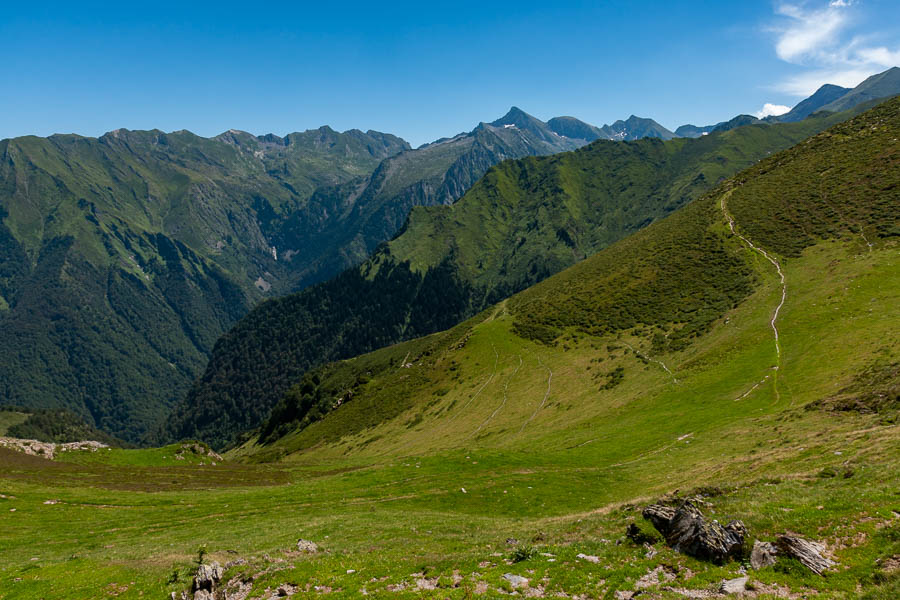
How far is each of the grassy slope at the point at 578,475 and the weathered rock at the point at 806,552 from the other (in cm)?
45

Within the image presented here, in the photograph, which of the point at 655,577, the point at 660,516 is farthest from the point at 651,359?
the point at 655,577

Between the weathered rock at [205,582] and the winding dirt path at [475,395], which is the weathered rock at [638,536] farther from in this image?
the winding dirt path at [475,395]

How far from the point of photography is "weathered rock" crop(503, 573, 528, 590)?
1873 centimetres

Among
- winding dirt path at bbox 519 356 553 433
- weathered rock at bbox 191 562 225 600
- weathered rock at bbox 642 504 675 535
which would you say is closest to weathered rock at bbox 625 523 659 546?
weathered rock at bbox 642 504 675 535

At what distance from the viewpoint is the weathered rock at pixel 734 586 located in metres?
15.7

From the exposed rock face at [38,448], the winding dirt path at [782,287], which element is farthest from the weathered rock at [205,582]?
the exposed rock face at [38,448]

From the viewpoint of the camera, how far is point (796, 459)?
3086cm

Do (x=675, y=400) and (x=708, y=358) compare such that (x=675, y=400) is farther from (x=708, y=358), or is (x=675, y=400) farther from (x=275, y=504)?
(x=275, y=504)

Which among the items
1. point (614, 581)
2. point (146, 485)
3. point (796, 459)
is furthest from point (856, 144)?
point (146, 485)

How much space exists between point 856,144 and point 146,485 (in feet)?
524

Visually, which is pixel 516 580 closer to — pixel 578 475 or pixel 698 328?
pixel 578 475

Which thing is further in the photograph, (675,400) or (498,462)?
(675,400)

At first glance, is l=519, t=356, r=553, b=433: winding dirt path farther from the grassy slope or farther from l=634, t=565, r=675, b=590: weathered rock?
l=634, t=565, r=675, b=590: weathered rock

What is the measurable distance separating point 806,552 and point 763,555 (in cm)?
132
